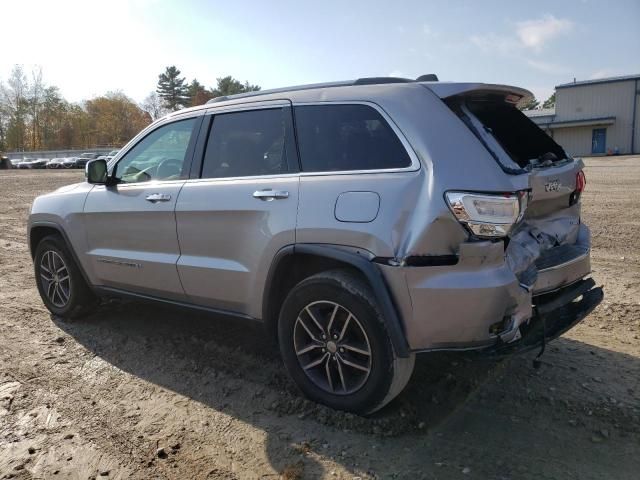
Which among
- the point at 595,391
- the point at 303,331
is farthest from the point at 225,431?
the point at 595,391

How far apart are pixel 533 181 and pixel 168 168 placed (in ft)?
8.73

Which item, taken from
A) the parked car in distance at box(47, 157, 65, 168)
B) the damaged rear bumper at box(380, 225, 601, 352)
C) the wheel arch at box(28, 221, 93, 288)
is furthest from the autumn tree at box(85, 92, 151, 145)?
the damaged rear bumper at box(380, 225, 601, 352)

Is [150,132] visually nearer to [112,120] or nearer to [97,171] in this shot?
[97,171]

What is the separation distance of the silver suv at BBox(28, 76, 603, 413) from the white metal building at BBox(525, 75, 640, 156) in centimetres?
4490

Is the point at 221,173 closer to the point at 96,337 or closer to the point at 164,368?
the point at 164,368

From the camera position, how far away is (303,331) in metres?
3.37

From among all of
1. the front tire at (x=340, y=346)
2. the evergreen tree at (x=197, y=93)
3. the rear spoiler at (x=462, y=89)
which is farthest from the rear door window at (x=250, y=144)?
the evergreen tree at (x=197, y=93)

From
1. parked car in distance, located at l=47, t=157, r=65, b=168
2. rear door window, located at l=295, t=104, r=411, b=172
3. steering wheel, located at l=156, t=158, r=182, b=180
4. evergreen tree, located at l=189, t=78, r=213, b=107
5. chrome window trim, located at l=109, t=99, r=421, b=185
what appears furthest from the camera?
evergreen tree, located at l=189, t=78, r=213, b=107

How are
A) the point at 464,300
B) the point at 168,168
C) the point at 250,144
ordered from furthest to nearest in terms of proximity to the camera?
1. the point at 168,168
2. the point at 250,144
3. the point at 464,300

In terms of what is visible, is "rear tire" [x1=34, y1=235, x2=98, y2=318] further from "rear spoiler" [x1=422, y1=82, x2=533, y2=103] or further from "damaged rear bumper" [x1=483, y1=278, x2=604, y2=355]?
"damaged rear bumper" [x1=483, y1=278, x2=604, y2=355]

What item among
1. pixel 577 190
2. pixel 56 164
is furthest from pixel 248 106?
pixel 56 164

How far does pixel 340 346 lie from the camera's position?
3.20 meters

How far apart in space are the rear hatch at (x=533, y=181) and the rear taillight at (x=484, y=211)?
0.40 ft

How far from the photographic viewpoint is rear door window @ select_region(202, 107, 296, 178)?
356 cm
